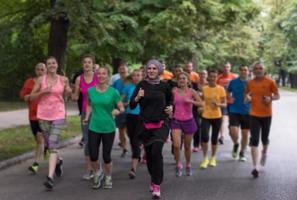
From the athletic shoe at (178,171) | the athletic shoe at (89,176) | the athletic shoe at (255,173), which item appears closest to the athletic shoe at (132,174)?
the athletic shoe at (89,176)

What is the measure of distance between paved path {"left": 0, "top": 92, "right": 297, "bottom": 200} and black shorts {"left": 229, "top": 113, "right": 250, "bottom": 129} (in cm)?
70

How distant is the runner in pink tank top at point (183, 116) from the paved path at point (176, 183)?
395 mm

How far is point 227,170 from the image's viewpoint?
34.7ft

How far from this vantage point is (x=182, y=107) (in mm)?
9961

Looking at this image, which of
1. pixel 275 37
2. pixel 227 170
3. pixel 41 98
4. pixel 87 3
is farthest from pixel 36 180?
pixel 275 37

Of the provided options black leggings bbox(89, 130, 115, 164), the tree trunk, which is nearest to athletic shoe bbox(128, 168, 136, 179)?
black leggings bbox(89, 130, 115, 164)

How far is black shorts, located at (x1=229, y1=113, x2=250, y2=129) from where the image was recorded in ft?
38.0

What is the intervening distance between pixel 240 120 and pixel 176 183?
9.67 feet

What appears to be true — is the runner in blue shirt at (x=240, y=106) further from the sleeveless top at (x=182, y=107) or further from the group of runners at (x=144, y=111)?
the sleeveless top at (x=182, y=107)

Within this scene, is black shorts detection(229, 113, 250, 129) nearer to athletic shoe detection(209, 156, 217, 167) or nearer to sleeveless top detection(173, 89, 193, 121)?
athletic shoe detection(209, 156, 217, 167)

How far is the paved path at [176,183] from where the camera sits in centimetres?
823

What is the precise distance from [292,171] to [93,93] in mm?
3844

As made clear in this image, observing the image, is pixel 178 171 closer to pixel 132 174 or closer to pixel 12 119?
Result: pixel 132 174

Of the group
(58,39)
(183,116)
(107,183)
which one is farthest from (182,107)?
(58,39)
